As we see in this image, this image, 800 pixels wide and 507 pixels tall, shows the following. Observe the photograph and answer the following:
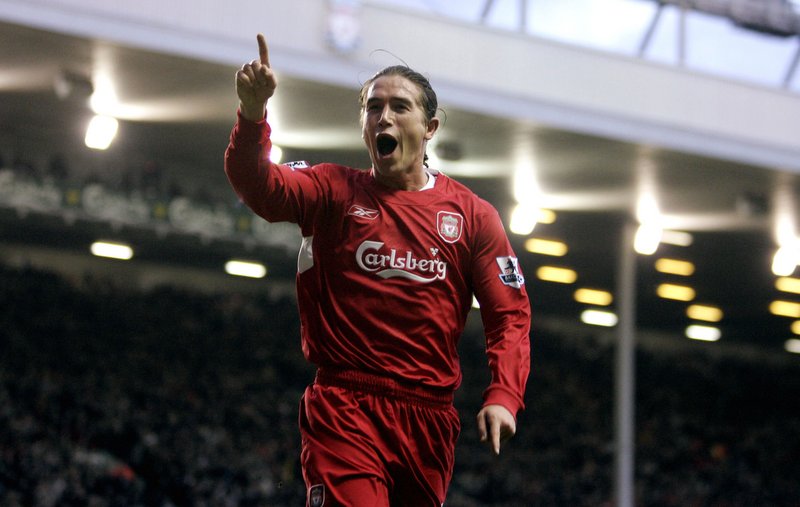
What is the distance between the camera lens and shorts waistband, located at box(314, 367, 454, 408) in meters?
3.75

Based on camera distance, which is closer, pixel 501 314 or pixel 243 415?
pixel 501 314

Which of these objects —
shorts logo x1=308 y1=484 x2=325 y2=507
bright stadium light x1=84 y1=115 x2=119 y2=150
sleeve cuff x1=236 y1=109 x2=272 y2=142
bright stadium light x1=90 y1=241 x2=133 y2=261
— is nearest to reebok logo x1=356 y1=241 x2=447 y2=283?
sleeve cuff x1=236 y1=109 x2=272 y2=142

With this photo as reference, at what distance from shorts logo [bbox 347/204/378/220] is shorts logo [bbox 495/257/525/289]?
0.44m

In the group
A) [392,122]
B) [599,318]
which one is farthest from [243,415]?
[392,122]

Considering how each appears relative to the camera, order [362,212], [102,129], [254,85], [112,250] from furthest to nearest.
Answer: [112,250] < [102,129] < [362,212] < [254,85]

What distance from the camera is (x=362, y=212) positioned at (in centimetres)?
386

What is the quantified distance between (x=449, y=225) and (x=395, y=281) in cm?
28

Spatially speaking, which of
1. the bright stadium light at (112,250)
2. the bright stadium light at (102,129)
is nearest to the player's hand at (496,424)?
the bright stadium light at (102,129)

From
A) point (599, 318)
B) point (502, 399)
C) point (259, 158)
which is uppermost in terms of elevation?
point (599, 318)

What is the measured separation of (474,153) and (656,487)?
1075 cm

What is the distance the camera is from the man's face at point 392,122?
380 centimetres

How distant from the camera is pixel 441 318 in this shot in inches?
152

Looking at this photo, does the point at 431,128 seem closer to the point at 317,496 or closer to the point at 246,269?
the point at 317,496

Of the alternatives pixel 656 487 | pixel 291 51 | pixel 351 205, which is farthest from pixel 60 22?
pixel 656 487
